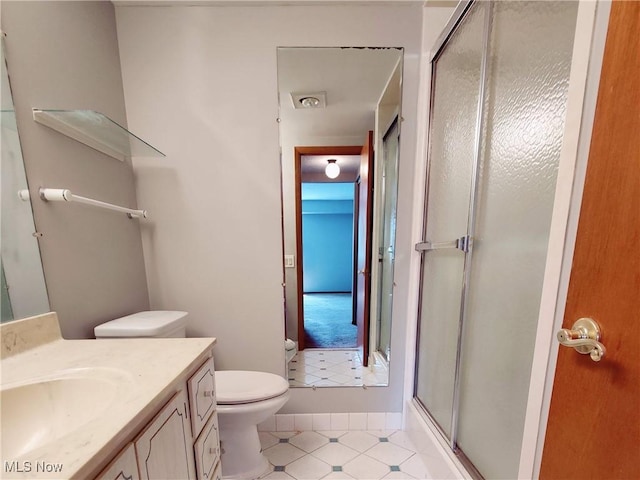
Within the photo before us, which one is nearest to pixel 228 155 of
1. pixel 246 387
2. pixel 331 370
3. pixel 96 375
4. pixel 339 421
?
pixel 96 375

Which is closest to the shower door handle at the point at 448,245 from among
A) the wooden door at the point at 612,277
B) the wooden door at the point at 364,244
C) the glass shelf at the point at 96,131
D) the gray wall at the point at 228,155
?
the gray wall at the point at 228,155

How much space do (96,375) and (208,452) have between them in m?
0.43

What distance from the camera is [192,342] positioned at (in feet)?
2.66

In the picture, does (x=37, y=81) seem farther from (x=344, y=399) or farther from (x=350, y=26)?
(x=344, y=399)

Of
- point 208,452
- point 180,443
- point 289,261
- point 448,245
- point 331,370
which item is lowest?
point 331,370

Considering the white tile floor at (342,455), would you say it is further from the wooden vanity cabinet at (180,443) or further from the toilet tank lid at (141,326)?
the toilet tank lid at (141,326)

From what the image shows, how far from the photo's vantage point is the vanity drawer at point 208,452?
0.74 metres

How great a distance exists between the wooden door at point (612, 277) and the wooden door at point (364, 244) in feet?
3.42

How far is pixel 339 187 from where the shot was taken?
1.80 m

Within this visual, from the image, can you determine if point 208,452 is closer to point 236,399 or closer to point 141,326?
point 236,399

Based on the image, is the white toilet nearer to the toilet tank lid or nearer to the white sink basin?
the toilet tank lid

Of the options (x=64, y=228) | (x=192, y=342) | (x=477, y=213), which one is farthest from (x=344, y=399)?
(x=64, y=228)

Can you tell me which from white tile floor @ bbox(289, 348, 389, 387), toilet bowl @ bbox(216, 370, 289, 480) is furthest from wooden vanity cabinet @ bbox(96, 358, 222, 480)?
white tile floor @ bbox(289, 348, 389, 387)

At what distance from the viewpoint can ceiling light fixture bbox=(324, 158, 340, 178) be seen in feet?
5.18
